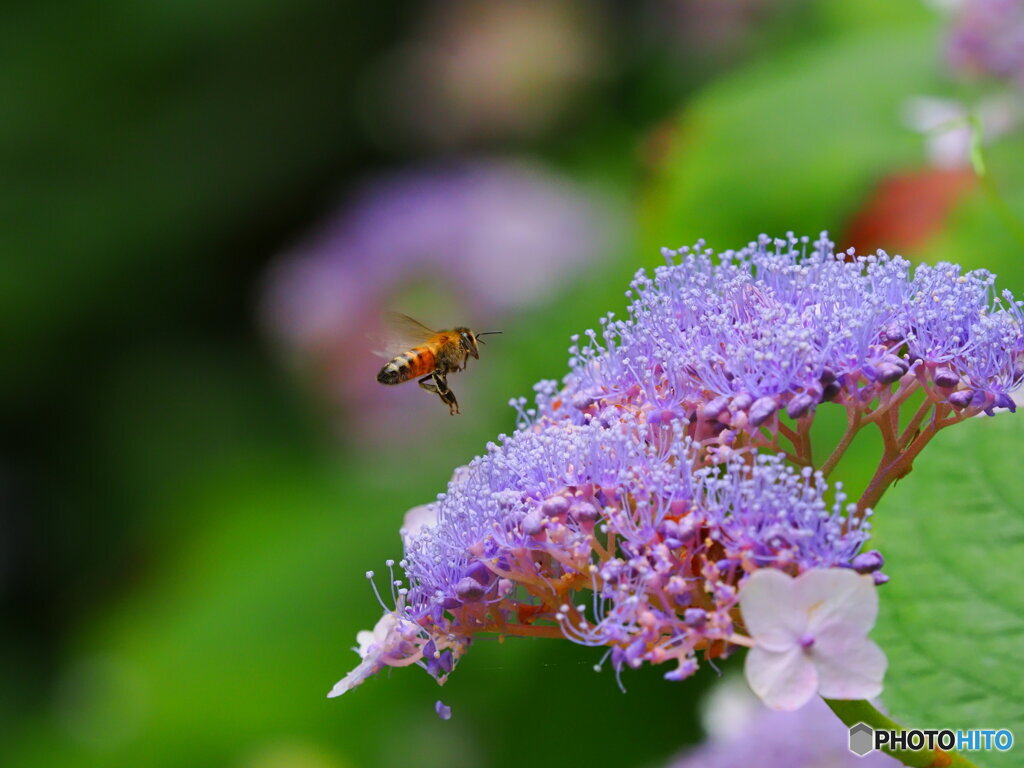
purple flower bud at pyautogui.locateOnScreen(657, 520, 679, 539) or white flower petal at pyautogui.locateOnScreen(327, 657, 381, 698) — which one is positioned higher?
purple flower bud at pyautogui.locateOnScreen(657, 520, 679, 539)

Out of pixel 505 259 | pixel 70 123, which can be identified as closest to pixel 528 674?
pixel 505 259

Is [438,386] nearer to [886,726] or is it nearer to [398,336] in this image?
[398,336]

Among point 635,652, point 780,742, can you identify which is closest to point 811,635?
point 635,652

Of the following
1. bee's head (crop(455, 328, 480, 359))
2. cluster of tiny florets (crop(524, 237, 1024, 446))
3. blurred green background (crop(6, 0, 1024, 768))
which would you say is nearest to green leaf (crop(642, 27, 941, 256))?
blurred green background (crop(6, 0, 1024, 768))

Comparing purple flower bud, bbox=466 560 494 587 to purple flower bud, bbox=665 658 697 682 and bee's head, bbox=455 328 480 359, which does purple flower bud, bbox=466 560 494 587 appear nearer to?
purple flower bud, bbox=665 658 697 682

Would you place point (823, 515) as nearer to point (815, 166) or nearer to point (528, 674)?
point (815, 166)

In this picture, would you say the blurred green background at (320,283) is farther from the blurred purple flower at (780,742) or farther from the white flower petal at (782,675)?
the white flower petal at (782,675)
